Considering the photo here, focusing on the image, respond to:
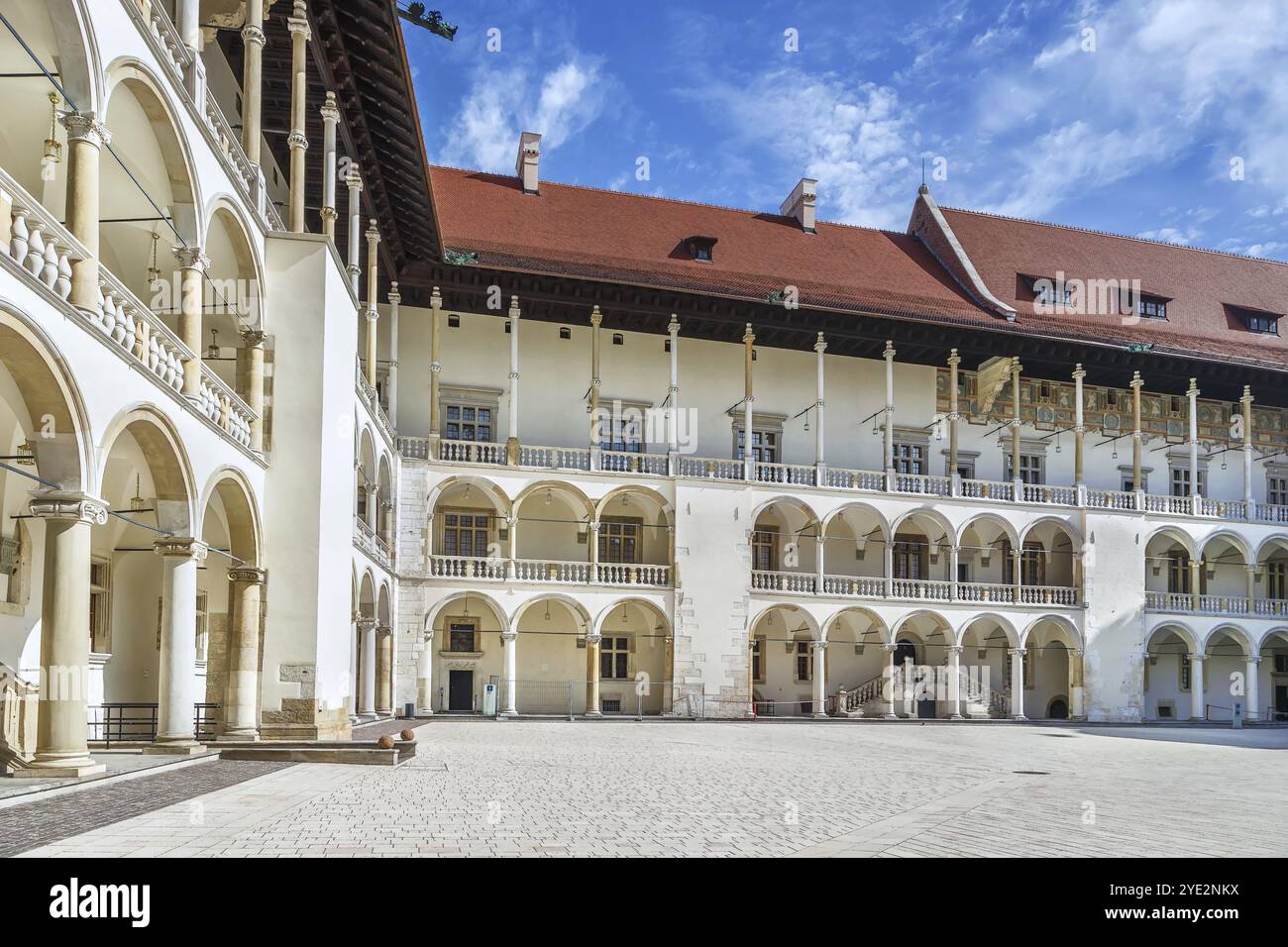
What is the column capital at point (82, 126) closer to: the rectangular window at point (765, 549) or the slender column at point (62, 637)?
the slender column at point (62, 637)

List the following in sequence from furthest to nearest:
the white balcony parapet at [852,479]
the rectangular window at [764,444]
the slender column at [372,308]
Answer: the rectangular window at [764,444] < the white balcony parapet at [852,479] < the slender column at [372,308]

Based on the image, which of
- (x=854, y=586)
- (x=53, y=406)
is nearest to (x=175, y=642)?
(x=53, y=406)

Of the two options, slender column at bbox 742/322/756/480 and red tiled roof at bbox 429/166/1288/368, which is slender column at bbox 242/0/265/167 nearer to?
red tiled roof at bbox 429/166/1288/368

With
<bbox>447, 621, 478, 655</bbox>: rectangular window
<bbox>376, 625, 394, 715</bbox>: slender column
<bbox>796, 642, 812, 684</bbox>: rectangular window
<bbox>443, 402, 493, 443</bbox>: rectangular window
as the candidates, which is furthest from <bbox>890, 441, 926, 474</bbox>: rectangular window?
<bbox>376, 625, 394, 715</bbox>: slender column

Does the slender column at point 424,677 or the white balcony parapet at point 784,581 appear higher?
the white balcony parapet at point 784,581

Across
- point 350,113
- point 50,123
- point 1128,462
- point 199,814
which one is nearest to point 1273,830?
point 199,814

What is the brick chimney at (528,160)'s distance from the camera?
3556cm

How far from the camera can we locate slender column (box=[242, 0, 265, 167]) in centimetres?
1549

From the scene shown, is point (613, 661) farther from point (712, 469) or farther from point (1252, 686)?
point (1252, 686)

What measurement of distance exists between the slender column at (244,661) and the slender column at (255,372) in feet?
5.84

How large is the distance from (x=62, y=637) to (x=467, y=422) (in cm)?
2214

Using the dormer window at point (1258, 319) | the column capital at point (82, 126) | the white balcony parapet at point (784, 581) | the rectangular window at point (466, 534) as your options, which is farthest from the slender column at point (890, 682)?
the column capital at point (82, 126)

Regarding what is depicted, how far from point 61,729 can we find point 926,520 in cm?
2773

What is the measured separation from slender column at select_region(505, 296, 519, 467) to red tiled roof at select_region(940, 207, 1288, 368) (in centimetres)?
1550
